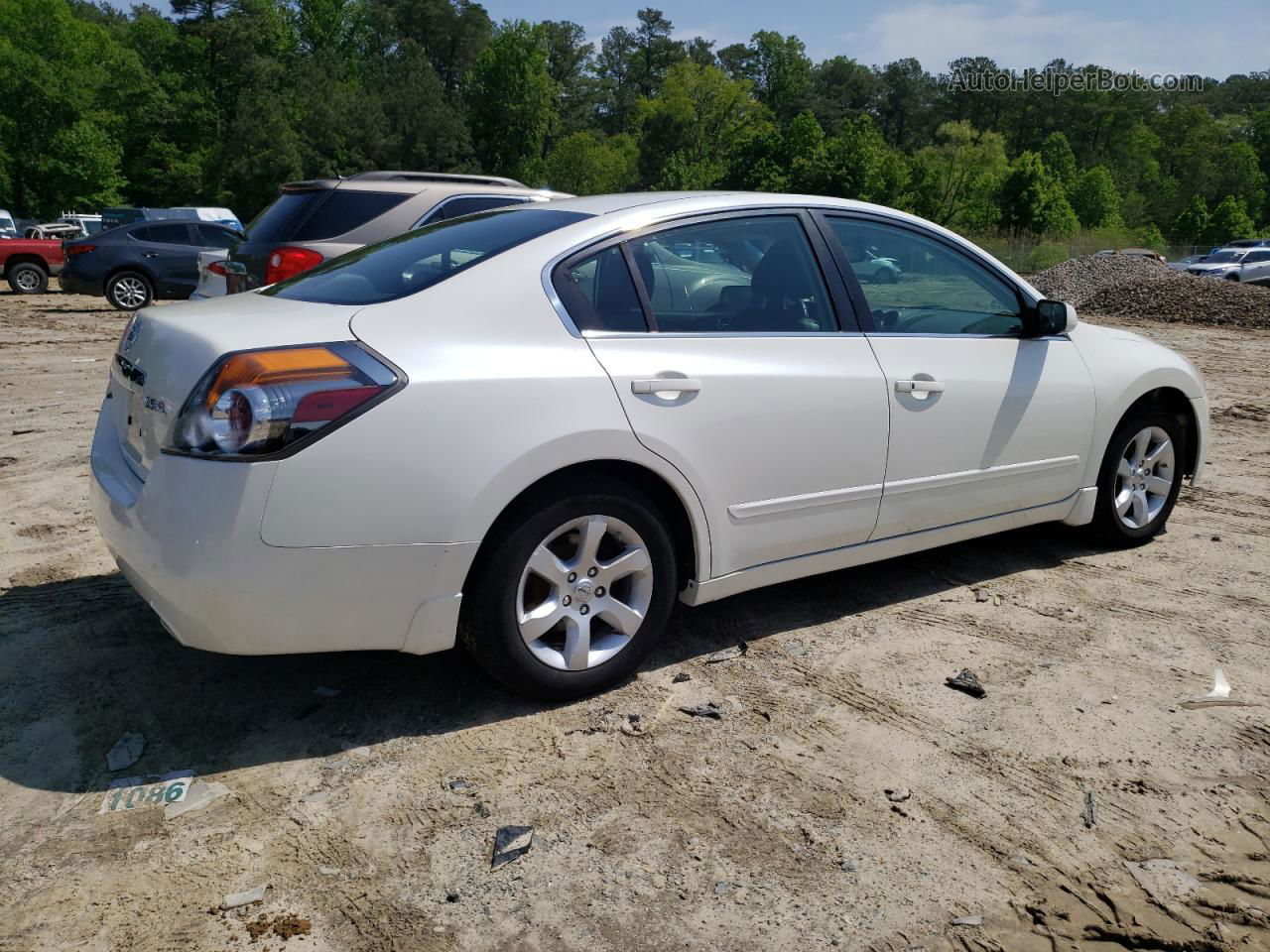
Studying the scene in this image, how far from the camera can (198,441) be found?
2900 millimetres

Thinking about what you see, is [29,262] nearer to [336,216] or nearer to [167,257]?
[167,257]

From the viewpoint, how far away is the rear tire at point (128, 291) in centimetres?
1791

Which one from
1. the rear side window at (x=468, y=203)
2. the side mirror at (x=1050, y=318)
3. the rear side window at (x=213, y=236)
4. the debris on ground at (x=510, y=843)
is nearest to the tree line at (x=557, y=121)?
the rear side window at (x=213, y=236)

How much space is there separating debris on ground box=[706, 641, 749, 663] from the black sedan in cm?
1597

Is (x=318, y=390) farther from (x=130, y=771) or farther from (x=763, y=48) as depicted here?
(x=763, y=48)

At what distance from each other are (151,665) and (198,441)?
1177 mm

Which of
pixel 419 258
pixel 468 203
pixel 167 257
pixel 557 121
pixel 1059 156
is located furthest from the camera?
pixel 557 121

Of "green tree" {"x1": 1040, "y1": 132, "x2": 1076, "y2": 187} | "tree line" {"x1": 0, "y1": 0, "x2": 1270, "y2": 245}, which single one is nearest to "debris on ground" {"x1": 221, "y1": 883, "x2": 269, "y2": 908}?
"tree line" {"x1": 0, "y1": 0, "x2": 1270, "y2": 245}

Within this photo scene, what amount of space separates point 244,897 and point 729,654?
1.96 m

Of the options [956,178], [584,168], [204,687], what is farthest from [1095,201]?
[204,687]

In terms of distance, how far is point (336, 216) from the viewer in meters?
8.55

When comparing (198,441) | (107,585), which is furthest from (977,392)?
(107,585)

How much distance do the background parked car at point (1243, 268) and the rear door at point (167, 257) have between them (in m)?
28.9

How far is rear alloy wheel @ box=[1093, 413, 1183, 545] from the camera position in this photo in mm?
5023
